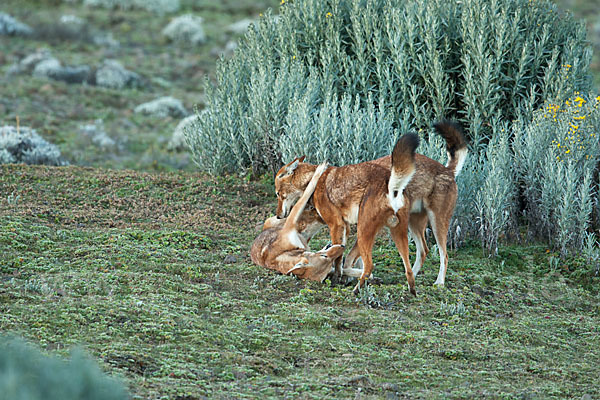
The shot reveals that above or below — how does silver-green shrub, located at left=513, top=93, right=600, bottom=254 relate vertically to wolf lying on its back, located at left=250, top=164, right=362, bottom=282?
above

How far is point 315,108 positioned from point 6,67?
14.2m

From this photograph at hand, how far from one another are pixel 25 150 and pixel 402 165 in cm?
929

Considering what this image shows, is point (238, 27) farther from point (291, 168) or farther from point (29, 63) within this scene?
point (291, 168)

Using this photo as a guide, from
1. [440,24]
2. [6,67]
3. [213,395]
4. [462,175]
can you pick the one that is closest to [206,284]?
[213,395]

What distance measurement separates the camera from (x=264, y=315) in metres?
5.76

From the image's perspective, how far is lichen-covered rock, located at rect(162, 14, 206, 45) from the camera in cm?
2722

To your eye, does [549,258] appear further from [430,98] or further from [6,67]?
[6,67]

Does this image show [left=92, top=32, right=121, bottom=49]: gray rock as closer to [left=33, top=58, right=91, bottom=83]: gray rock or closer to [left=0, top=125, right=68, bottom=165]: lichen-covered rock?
[left=33, top=58, right=91, bottom=83]: gray rock

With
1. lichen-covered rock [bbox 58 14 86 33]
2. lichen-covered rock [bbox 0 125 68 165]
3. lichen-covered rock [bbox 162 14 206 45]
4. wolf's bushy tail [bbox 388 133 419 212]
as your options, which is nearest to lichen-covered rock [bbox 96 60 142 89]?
lichen-covered rock [bbox 58 14 86 33]

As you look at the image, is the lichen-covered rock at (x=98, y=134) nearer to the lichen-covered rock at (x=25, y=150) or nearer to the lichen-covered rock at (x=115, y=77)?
the lichen-covered rock at (x=25, y=150)

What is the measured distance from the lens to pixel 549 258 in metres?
8.04

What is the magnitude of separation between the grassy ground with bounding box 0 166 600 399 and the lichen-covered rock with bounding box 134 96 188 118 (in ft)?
30.8

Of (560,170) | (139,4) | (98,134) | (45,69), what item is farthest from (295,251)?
(139,4)

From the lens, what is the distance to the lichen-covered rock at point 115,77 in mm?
20172
